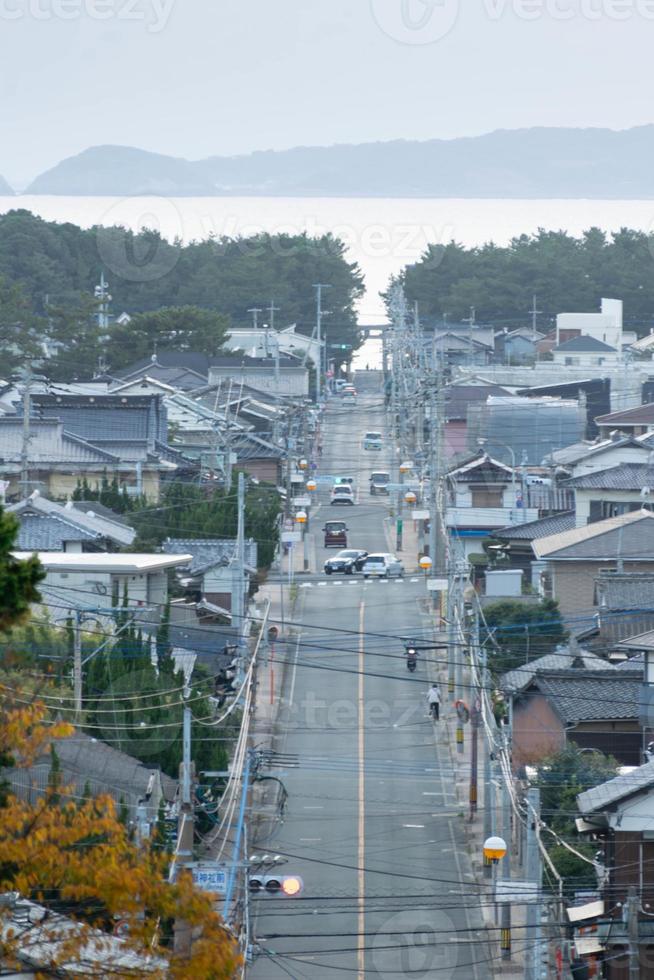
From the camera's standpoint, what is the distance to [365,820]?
1449cm

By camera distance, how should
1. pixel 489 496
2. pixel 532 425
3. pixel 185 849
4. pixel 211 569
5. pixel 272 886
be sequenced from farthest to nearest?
pixel 532 425 → pixel 489 496 → pixel 211 569 → pixel 272 886 → pixel 185 849

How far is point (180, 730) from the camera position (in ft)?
42.1

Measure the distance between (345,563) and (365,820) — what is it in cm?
1213

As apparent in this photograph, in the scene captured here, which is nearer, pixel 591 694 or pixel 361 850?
pixel 361 850

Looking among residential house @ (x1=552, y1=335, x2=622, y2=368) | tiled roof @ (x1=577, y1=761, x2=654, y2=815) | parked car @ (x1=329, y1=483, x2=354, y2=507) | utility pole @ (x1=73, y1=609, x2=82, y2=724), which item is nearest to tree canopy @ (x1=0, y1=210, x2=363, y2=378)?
residential house @ (x1=552, y1=335, x2=622, y2=368)

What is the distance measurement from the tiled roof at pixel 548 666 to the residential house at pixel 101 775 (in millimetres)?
3634

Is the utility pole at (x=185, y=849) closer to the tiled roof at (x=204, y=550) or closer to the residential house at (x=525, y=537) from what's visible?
the tiled roof at (x=204, y=550)

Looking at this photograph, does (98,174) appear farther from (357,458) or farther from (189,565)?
(189,565)

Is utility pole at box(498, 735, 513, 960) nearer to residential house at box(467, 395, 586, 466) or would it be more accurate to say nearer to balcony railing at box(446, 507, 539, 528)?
balcony railing at box(446, 507, 539, 528)

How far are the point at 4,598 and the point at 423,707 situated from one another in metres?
14.0

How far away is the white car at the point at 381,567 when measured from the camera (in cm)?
2614

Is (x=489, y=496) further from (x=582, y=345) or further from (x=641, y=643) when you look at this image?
(x=582, y=345)

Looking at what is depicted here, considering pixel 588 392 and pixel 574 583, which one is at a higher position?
Result: pixel 588 392

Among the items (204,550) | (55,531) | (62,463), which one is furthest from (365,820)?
(62,463)
